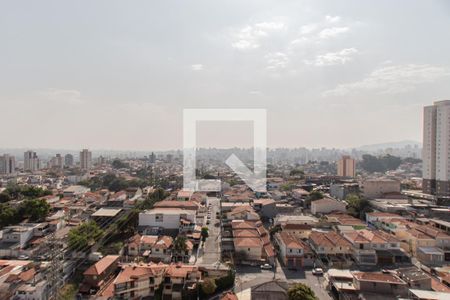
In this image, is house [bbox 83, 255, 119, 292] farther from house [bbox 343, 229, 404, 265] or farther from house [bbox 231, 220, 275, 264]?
house [bbox 343, 229, 404, 265]

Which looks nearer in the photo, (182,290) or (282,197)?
(182,290)

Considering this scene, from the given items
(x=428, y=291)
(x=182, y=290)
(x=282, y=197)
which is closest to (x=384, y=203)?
(x=282, y=197)

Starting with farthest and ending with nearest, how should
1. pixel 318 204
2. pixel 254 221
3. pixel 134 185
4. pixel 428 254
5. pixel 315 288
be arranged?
1. pixel 134 185
2. pixel 318 204
3. pixel 254 221
4. pixel 428 254
5. pixel 315 288

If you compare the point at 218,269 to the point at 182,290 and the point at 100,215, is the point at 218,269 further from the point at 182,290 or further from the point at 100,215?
the point at 100,215

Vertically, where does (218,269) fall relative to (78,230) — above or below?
below

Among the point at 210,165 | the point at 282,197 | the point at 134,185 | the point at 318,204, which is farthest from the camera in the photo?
the point at 210,165

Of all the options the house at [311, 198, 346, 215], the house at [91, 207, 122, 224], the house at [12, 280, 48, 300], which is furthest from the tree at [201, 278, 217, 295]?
the house at [311, 198, 346, 215]

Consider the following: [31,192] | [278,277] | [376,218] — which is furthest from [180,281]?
[31,192]
